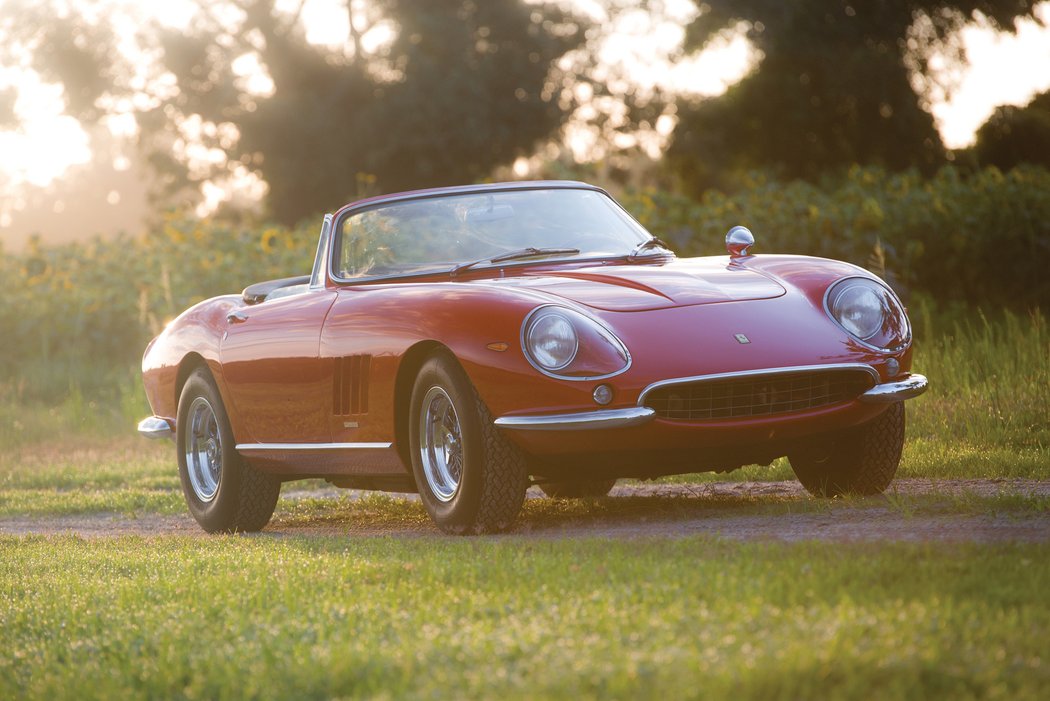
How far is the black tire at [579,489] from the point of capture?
8852mm

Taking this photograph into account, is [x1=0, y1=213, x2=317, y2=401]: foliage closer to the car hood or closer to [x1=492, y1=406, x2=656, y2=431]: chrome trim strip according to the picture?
the car hood

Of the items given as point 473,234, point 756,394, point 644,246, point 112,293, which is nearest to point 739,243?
point 644,246

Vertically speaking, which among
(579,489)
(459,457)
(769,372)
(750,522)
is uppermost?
(769,372)

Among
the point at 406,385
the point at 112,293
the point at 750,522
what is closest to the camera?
the point at 750,522

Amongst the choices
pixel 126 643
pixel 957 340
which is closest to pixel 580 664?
pixel 126 643

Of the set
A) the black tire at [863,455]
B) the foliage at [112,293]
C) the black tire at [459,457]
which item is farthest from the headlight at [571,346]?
the foliage at [112,293]

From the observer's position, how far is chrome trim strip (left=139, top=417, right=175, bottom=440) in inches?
353

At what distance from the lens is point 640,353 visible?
6215 mm

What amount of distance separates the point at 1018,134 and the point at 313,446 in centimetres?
2469

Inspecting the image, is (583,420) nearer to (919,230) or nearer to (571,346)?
(571,346)

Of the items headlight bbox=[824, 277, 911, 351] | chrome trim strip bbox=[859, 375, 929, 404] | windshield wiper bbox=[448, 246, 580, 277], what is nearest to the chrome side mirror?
windshield wiper bbox=[448, 246, 580, 277]

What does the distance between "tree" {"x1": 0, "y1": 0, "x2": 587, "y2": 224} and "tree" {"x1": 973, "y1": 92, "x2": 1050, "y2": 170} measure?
33.4 feet

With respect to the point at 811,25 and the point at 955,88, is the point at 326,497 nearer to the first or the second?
the point at 811,25

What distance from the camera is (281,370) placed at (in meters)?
7.65
